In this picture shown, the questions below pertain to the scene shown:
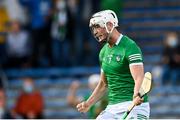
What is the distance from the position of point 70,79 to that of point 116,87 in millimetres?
7888

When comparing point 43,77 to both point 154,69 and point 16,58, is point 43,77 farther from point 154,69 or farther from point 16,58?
point 154,69

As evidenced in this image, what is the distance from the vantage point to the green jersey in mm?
9953

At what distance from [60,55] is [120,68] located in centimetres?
790

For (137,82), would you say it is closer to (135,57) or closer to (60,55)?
(135,57)

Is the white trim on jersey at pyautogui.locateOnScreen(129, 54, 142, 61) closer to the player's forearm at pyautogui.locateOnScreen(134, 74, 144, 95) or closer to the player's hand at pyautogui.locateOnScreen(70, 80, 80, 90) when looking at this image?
the player's forearm at pyautogui.locateOnScreen(134, 74, 144, 95)

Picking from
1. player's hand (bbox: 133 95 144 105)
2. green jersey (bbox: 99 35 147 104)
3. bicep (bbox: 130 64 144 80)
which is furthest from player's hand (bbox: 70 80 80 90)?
player's hand (bbox: 133 95 144 105)

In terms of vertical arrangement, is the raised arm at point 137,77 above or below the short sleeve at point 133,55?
below

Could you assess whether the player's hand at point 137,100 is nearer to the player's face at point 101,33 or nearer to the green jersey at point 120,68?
the green jersey at point 120,68

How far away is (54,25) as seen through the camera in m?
17.8

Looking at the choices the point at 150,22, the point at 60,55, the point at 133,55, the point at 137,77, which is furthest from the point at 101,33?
the point at 150,22

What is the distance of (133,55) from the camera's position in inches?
388

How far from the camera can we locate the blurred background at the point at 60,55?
684 inches

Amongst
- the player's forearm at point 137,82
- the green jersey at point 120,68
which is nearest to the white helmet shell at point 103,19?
the green jersey at point 120,68

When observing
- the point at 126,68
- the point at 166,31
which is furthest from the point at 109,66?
the point at 166,31
